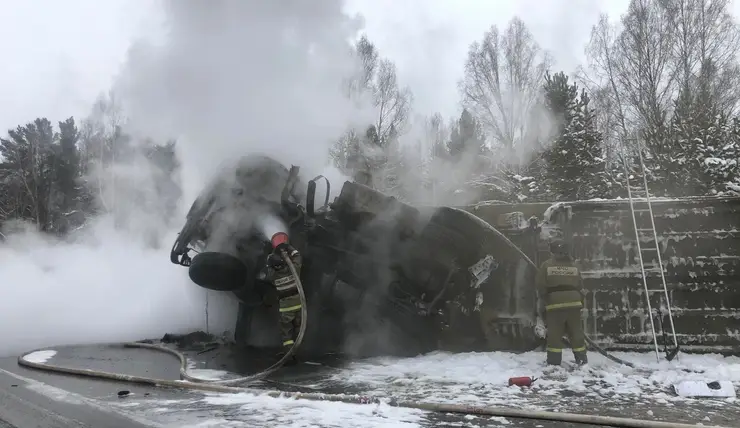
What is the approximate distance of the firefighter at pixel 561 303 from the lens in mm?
6617

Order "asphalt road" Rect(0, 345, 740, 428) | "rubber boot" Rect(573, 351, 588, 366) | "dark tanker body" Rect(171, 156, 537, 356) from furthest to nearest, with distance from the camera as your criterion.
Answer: "dark tanker body" Rect(171, 156, 537, 356) → "rubber boot" Rect(573, 351, 588, 366) → "asphalt road" Rect(0, 345, 740, 428)

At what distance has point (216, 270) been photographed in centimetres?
757

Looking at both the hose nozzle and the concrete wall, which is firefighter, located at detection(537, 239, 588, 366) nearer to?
the concrete wall

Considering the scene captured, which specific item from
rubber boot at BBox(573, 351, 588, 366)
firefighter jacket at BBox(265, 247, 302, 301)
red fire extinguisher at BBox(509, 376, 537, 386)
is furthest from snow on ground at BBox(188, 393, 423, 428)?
rubber boot at BBox(573, 351, 588, 366)

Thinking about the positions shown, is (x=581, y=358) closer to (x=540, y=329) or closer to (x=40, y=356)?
(x=540, y=329)

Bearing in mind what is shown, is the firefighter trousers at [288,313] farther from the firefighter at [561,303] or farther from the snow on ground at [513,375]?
the firefighter at [561,303]

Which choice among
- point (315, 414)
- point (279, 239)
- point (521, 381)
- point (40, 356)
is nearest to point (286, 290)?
point (279, 239)

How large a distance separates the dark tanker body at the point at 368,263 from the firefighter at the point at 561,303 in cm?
67

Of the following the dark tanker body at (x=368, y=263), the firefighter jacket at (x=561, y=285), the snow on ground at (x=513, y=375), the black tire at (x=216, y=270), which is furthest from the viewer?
the black tire at (x=216, y=270)

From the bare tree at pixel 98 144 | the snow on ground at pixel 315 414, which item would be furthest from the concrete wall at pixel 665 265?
the bare tree at pixel 98 144

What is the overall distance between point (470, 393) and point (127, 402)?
327 centimetres

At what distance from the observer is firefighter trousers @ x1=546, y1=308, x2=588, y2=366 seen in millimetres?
6605

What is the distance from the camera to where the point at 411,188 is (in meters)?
10.4

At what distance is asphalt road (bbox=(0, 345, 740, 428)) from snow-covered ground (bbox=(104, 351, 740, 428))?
0.03 metres
